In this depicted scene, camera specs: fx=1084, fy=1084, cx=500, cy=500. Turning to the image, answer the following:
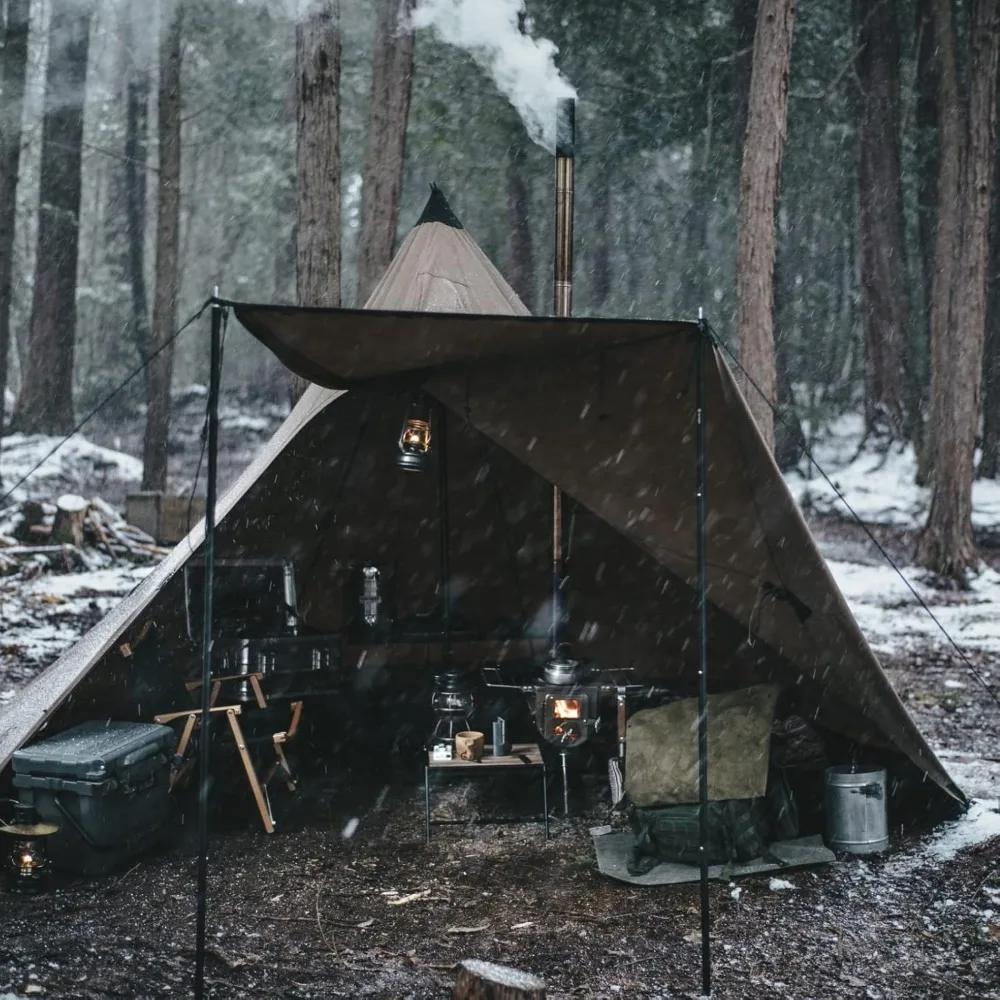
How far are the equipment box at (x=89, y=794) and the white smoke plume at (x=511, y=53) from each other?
3.65 m

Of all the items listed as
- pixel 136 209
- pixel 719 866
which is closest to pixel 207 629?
pixel 719 866

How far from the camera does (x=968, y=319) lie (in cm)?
1131

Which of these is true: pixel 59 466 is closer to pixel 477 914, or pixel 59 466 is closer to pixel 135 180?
pixel 135 180

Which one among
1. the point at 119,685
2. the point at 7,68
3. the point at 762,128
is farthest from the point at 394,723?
the point at 7,68

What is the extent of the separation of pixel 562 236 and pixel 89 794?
321 cm

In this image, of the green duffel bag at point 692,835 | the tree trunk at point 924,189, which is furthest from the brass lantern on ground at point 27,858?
the tree trunk at point 924,189

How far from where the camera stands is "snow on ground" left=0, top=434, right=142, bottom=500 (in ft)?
44.6

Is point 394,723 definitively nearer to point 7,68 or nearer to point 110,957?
point 110,957

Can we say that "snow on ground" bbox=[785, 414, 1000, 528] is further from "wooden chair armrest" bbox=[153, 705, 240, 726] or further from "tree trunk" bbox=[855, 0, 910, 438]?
"wooden chair armrest" bbox=[153, 705, 240, 726]

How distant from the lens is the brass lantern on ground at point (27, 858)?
4.11m

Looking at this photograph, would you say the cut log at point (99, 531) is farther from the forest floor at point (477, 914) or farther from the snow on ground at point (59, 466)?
the forest floor at point (477, 914)

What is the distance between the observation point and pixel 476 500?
6.14 m

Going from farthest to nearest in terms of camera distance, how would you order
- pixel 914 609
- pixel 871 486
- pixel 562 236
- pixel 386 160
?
pixel 871 486, pixel 386 160, pixel 914 609, pixel 562 236

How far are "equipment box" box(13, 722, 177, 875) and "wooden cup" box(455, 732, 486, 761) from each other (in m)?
1.36
